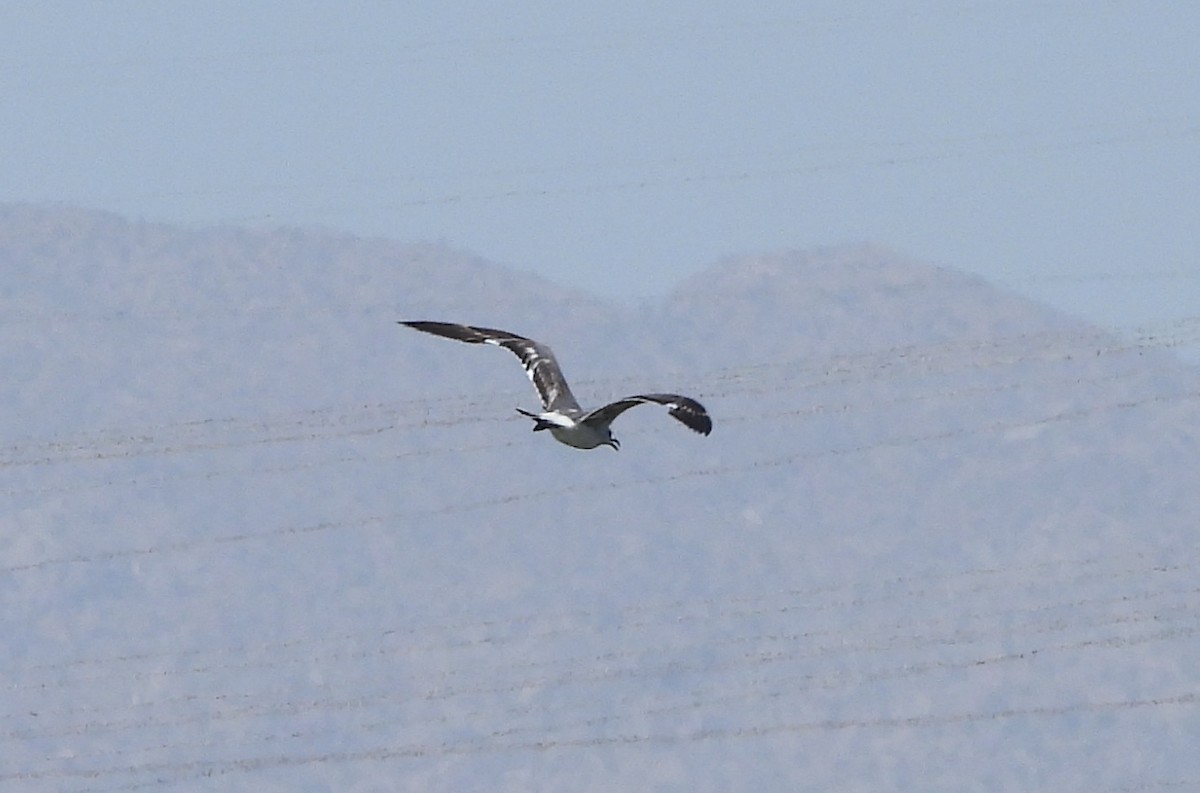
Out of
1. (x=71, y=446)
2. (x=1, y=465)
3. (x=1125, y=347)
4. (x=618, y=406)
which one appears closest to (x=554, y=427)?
(x=618, y=406)

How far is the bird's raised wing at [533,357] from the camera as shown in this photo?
161 ft

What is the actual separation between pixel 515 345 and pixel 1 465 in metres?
31.0

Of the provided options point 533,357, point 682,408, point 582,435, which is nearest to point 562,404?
point 533,357

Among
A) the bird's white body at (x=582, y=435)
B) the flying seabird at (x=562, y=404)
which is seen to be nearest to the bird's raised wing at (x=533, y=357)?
the flying seabird at (x=562, y=404)

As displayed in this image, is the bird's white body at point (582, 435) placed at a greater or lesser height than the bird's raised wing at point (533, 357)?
greater

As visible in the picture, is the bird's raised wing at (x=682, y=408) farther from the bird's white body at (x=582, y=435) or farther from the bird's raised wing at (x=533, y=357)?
the bird's raised wing at (x=533, y=357)

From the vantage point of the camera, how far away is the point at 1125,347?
87.2 meters

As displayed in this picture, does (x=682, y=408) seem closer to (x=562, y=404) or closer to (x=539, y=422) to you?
(x=539, y=422)

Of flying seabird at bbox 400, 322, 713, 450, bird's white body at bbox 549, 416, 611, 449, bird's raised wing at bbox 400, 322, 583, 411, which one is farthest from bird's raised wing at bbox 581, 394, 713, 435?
bird's raised wing at bbox 400, 322, 583, 411

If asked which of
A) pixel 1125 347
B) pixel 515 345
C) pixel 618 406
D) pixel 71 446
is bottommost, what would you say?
pixel 1125 347

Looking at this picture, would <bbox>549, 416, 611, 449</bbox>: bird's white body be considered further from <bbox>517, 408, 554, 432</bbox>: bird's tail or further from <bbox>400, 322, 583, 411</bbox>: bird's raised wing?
<bbox>400, 322, 583, 411</bbox>: bird's raised wing

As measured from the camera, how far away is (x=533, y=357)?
51.1 m

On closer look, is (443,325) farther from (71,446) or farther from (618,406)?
(71,446)

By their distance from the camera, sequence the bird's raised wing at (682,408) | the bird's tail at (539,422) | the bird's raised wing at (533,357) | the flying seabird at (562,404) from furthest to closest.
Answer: the bird's raised wing at (533,357)
the bird's tail at (539,422)
the flying seabird at (562,404)
the bird's raised wing at (682,408)
